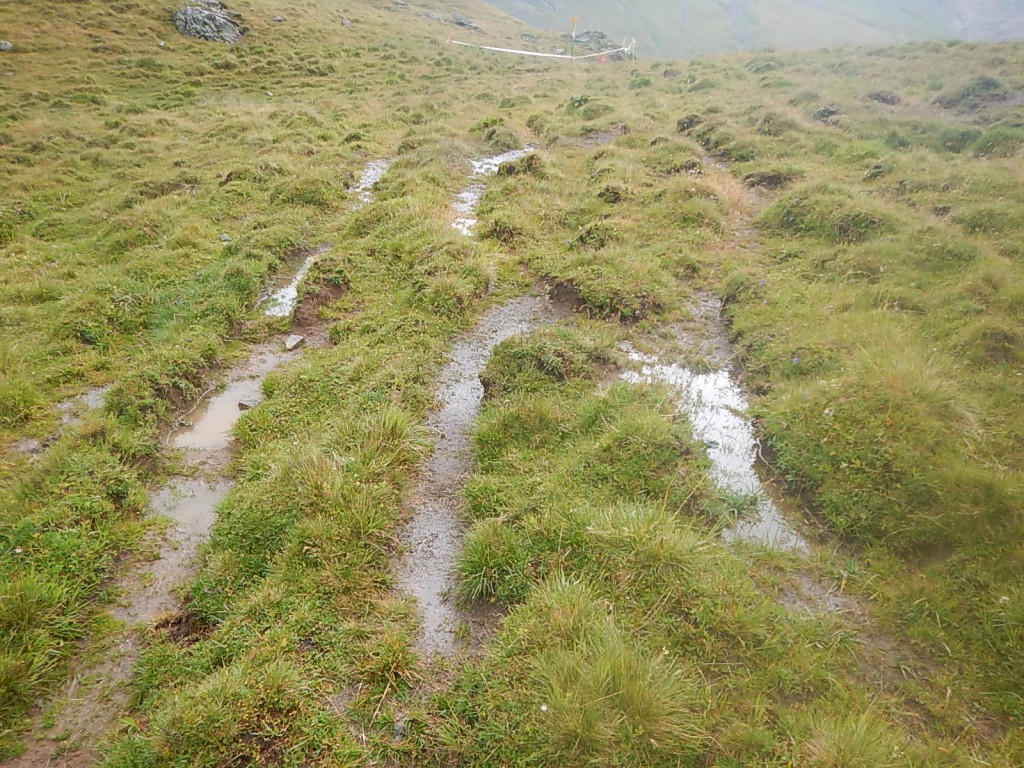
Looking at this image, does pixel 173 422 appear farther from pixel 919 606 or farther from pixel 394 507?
pixel 919 606

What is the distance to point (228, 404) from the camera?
28.9 ft

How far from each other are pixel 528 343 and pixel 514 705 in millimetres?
5782

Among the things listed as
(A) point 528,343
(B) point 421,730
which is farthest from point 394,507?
(A) point 528,343

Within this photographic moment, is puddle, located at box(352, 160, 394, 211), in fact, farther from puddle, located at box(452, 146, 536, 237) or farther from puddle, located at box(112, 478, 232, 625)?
puddle, located at box(112, 478, 232, 625)

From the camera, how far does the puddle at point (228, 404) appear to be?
8.00 m

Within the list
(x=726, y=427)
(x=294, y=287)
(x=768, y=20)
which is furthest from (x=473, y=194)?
(x=768, y=20)

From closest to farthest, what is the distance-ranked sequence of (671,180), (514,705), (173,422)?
(514,705)
(173,422)
(671,180)

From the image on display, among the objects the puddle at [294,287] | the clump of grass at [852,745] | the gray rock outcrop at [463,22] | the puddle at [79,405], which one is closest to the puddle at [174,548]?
the puddle at [79,405]

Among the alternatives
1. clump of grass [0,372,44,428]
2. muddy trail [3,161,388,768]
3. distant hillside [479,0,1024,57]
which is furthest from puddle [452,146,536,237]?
distant hillside [479,0,1024,57]

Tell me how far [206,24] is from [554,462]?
47070 mm

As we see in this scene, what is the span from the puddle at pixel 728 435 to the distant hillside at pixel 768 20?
422ft

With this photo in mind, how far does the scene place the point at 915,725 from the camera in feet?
13.8

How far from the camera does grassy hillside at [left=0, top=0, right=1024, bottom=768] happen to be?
4.31 m

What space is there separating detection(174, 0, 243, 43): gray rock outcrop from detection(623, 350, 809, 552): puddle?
44.4 metres
